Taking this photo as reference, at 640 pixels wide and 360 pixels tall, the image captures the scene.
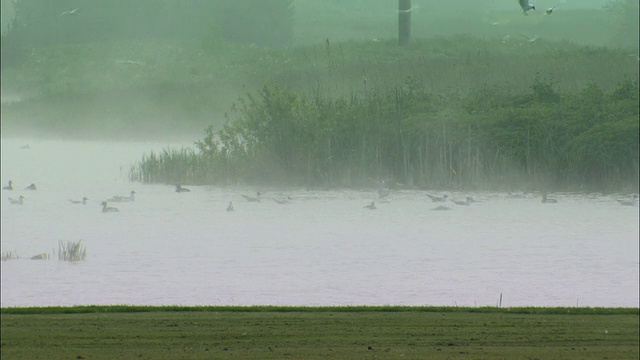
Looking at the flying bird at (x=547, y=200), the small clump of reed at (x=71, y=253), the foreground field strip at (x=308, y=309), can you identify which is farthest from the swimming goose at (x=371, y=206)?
the foreground field strip at (x=308, y=309)

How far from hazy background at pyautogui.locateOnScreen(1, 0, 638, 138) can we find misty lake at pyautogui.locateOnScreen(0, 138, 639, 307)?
235 centimetres

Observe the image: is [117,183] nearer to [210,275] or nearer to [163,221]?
[163,221]

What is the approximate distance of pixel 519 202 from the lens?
14398 mm

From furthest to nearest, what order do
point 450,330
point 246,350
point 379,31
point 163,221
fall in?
point 379,31 → point 163,221 → point 450,330 → point 246,350

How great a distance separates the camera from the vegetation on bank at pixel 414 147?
15.1m

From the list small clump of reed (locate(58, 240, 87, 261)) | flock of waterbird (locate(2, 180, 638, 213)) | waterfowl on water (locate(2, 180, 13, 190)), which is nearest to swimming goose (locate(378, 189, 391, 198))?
flock of waterbird (locate(2, 180, 638, 213))

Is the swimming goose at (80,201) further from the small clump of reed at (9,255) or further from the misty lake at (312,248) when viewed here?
the small clump of reed at (9,255)

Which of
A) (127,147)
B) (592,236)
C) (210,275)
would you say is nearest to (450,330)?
(210,275)

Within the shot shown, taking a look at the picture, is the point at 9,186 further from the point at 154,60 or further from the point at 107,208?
the point at 154,60

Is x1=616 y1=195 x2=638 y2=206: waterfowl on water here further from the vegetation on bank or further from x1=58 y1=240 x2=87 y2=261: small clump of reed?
x1=58 y1=240 x2=87 y2=261: small clump of reed

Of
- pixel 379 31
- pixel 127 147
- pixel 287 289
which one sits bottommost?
pixel 287 289

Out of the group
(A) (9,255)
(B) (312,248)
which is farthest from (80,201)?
(B) (312,248)

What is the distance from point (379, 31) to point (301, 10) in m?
2.29

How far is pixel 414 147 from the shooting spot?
15.3 metres
